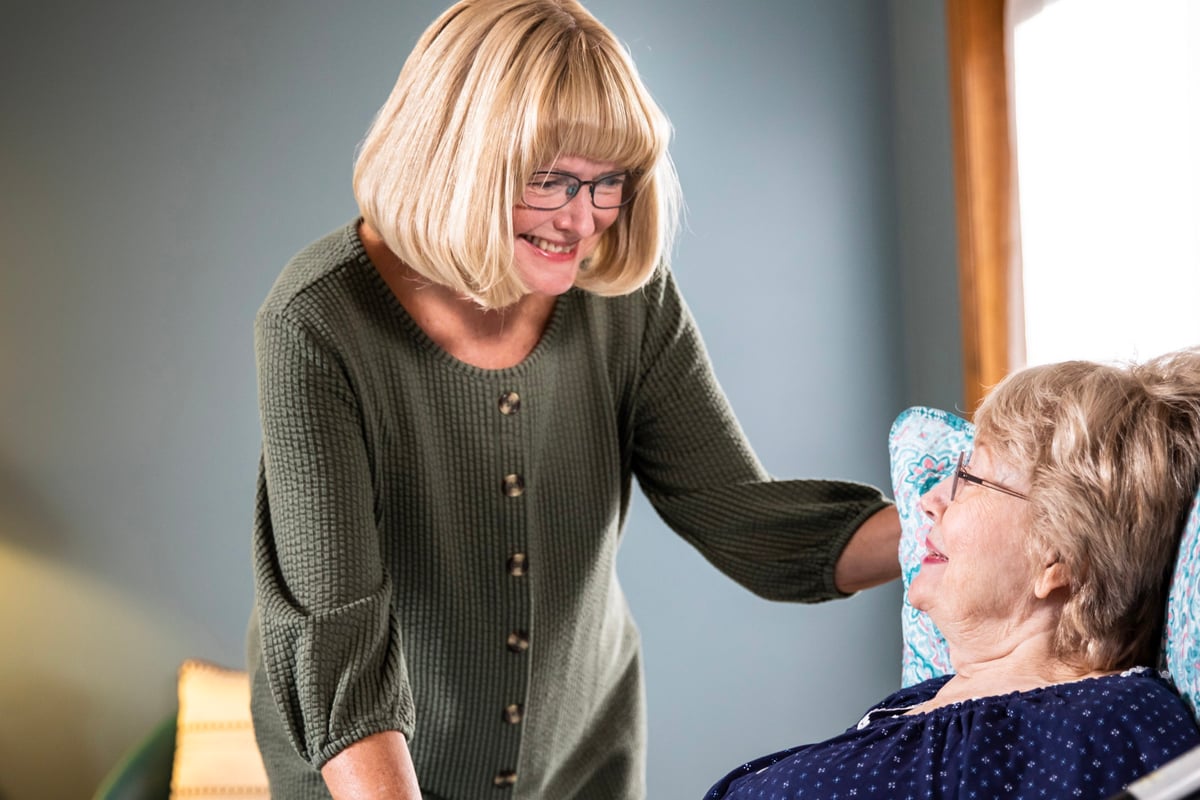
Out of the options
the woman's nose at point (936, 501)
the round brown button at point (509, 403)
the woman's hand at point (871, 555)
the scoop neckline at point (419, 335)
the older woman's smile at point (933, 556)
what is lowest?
the woman's hand at point (871, 555)

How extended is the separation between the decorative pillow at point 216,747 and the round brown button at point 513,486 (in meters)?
1.52

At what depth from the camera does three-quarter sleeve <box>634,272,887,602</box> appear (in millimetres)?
1604

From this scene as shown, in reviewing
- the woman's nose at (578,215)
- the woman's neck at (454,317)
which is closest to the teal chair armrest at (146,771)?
the woman's neck at (454,317)

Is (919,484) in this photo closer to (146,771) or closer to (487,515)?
(487,515)

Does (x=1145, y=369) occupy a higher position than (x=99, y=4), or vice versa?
(x=99, y=4)

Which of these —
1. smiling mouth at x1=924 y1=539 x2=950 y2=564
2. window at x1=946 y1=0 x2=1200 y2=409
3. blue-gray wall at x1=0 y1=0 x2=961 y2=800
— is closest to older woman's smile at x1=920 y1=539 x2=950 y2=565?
smiling mouth at x1=924 y1=539 x2=950 y2=564

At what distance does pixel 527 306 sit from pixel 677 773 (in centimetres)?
203

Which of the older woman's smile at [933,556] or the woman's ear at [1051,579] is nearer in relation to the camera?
the woman's ear at [1051,579]

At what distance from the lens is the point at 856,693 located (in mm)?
3324

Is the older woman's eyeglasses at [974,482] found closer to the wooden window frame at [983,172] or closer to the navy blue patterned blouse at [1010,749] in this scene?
the navy blue patterned blouse at [1010,749]

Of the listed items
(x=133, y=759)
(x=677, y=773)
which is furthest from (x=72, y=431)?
(x=677, y=773)

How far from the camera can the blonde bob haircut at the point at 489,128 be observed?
4.38ft

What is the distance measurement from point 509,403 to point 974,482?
57cm

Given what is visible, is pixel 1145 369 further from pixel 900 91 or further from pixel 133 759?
pixel 133 759
